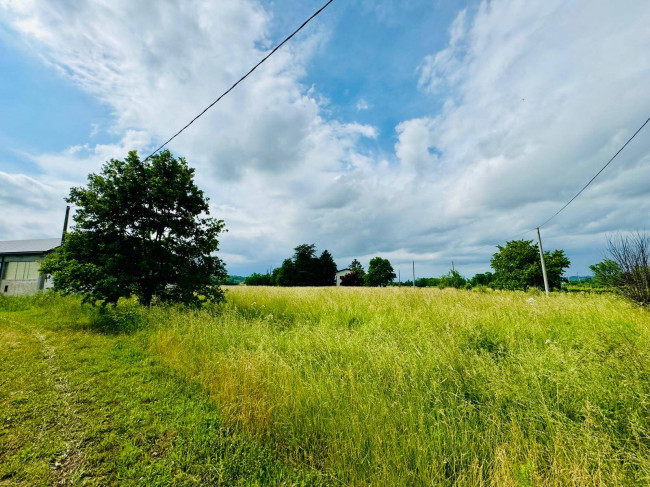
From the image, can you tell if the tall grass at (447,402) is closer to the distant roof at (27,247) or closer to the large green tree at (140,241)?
the large green tree at (140,241)

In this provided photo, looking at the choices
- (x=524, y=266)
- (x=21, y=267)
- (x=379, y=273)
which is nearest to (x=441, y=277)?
(x=524, y=266)

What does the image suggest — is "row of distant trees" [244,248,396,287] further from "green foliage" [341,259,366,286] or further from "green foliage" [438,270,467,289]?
"green foliage" [438,270,467,289]

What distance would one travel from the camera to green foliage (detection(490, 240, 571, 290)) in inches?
1017

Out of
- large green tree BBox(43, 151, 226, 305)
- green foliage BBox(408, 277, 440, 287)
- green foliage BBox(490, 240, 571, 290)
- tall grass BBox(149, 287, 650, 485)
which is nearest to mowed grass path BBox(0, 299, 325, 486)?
tall grass BBox(149, 287, 650, 485)

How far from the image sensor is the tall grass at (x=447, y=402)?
6.83ft

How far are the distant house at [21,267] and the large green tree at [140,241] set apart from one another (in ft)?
51.4

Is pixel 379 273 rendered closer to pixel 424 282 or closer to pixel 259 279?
pixel 424 282


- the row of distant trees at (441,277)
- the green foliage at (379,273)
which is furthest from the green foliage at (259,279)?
the green foliage at (379,273)

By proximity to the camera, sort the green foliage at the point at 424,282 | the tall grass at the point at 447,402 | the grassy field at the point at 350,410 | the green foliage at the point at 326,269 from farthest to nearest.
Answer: the green foliage at the point at 326,269, the green foliage at the point at 424,282, the grassy field at the point at 350,410, the tall grass at the point at 447,402

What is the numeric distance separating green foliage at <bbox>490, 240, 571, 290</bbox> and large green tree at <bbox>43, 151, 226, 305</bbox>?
2957cm

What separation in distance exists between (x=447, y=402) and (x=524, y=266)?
30981 mm

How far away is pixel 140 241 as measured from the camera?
9.40 metres

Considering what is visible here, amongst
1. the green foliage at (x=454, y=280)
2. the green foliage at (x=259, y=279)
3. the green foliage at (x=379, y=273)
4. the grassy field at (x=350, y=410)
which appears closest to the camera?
the grassy field at (x=350, y=410)

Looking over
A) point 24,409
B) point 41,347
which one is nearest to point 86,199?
point 41,347
